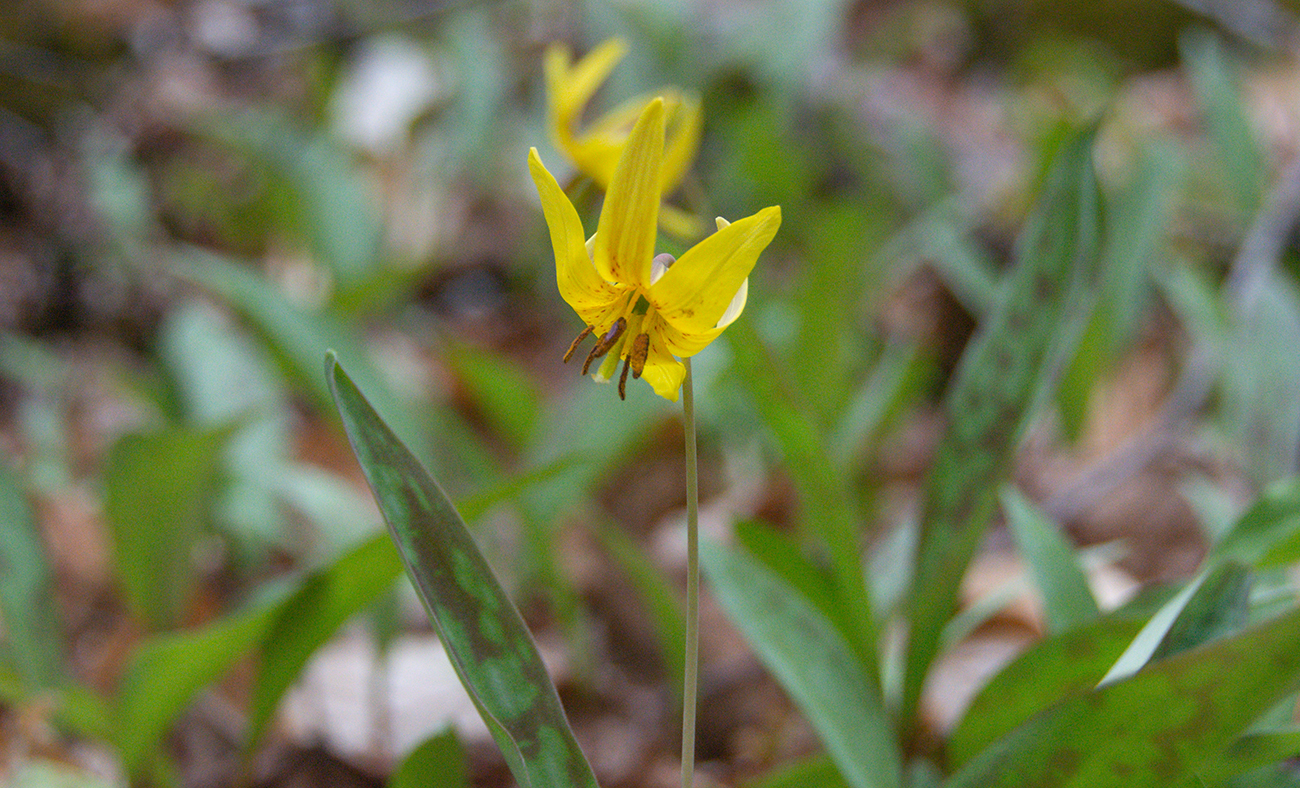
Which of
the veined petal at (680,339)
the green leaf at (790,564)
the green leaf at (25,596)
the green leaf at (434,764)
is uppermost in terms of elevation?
the green leaf at (25,596)

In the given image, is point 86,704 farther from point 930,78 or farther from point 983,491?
point 930,78

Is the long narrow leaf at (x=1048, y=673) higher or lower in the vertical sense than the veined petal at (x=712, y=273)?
lower

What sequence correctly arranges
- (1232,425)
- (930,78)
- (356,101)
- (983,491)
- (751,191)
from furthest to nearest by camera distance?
(930,78)
(356,101)
(751,191)
(1232,425)
(983,491)

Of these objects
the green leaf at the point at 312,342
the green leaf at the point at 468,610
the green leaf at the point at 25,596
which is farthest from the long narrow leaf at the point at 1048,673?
the green leaf at the point at 25,596

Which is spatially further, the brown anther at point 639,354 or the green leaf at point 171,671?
the green leaf at point 171,671

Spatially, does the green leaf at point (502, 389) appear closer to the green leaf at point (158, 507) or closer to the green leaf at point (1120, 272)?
the green leaf at point (158, 507)

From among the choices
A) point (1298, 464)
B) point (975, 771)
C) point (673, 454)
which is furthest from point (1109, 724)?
point (673, 454)

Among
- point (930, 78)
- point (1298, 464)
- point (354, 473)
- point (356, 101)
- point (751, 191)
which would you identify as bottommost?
point (1298, 464)

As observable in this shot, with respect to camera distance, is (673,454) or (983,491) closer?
(983,491)
